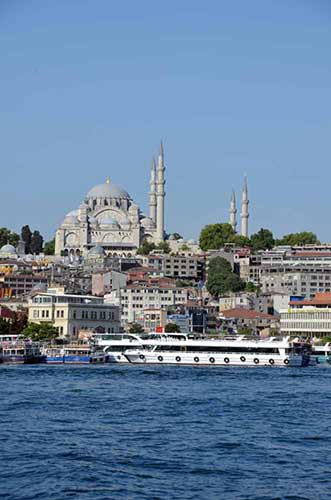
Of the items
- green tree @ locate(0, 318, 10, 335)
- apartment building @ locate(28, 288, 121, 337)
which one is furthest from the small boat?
green tree @ locate(0, 318, 10, 335)

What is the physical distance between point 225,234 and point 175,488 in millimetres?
106706

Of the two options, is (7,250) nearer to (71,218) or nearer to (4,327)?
(71,218)

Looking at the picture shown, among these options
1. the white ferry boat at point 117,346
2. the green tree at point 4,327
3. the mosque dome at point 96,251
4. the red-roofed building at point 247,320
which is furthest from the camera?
the mosque dome at point 96,251

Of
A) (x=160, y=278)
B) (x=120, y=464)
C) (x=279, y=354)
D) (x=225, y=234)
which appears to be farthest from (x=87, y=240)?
(x=120, y=464)

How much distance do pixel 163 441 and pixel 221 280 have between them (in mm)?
82204

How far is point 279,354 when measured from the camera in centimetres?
5644

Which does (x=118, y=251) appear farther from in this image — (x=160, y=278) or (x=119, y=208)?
(x=160, y=278)

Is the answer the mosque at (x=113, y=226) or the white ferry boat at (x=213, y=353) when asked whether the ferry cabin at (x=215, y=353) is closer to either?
the white ferry boat at (x=213, y=353)

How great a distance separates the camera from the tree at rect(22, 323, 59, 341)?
6812cm

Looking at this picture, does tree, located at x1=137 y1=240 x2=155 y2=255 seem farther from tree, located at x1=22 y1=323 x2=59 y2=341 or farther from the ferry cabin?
the ferry cabin

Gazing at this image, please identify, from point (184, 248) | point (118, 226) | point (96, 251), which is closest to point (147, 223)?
point (118, 226)

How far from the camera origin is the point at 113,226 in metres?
133

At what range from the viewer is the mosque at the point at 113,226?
12800cm

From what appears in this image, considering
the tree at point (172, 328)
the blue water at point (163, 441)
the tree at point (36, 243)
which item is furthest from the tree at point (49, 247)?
the blue water at point (163, 441)
